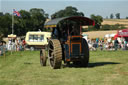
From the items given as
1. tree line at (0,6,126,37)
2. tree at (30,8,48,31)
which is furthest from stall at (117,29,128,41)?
tree at (30,8,48,31)

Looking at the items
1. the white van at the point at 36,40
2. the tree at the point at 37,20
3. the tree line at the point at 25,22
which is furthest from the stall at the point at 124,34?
the tree at the point at 37,20

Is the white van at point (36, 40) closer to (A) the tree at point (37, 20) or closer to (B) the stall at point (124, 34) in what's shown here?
(B) the stall at point (124, 34)

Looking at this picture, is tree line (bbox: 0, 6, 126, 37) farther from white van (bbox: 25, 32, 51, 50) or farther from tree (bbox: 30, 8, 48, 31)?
white van (bbox: 25, 32, 51, 50)

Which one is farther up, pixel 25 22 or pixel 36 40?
pixel 25 22

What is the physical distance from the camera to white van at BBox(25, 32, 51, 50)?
39.0 m

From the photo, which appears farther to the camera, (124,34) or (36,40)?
(124,34)

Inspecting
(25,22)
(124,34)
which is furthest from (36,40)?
(25,22)

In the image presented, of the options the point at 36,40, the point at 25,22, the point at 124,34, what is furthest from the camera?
the point at 25,22

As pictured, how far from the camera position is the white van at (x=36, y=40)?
39.0 metres

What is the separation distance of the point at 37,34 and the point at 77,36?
25.2 meters

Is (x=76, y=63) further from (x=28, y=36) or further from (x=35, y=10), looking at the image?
(x=35, y=10)

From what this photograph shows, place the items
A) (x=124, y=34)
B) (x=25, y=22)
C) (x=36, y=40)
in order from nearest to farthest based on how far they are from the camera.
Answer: (x=36, y=40) < (x=124, y=34) < (x=25, y=22)

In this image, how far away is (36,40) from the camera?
130 ft

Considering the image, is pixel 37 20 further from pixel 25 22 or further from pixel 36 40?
pixel 36 40
